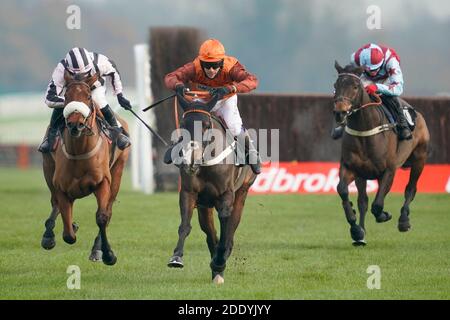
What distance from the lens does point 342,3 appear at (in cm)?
4078

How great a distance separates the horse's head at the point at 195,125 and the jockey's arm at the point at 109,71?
1697mm

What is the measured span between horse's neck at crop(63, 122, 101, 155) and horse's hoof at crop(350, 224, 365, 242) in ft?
11.5

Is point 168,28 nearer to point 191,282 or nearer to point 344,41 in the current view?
point 191,282

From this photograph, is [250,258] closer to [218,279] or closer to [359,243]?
[359,243]

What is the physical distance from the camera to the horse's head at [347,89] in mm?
12266

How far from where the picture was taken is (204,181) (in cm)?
962

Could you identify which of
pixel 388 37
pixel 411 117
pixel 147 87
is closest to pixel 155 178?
pixel 147 87

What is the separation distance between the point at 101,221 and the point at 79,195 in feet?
1.03

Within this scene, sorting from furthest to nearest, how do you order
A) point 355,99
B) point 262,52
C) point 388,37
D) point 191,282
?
point 262,52, point 388,37, point 355,99, point 191,282

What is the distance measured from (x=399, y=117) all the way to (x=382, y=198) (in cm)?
117

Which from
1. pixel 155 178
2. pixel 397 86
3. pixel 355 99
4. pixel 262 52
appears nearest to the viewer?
pixel 355 99

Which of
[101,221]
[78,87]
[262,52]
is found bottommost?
[262,52]

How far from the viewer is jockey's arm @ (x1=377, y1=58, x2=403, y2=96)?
1348 centimetres
